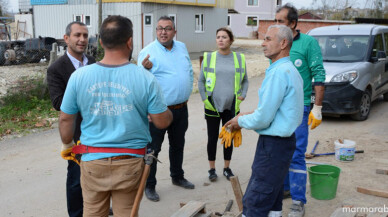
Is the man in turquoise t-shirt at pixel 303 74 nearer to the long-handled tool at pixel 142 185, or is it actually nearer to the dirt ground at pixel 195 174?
the dirt ground at pixel 195 174

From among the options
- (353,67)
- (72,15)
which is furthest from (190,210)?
(72,15)

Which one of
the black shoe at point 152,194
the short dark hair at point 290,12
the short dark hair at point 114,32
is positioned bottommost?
the black shoe at point 152,194

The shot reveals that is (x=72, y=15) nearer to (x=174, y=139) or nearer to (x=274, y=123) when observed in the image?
(x=174, y=139)

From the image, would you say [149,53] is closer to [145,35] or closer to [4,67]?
[4,67]

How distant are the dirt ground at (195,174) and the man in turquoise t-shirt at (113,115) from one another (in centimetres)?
168

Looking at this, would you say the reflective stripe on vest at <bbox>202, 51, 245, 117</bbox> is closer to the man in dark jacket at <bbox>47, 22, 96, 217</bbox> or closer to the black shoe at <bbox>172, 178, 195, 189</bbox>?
the black shoe at <bbox>172, 178, 195, 189</bbox>

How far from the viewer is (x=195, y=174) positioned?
215 inches

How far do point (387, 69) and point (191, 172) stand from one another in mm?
6706

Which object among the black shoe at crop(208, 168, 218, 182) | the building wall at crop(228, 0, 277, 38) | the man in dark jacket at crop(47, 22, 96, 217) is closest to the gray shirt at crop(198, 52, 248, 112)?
the black shoe at crop(208, 168, 218, 182)

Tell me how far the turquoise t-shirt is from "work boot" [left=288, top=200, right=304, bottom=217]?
7.09 ft

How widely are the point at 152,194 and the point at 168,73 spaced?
1506mm

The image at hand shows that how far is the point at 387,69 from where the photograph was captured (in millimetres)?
9570

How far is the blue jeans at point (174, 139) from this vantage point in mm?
4586

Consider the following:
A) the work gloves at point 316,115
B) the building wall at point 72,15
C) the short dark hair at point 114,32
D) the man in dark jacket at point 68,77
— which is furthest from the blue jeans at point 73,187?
the building wall at point 72,15
